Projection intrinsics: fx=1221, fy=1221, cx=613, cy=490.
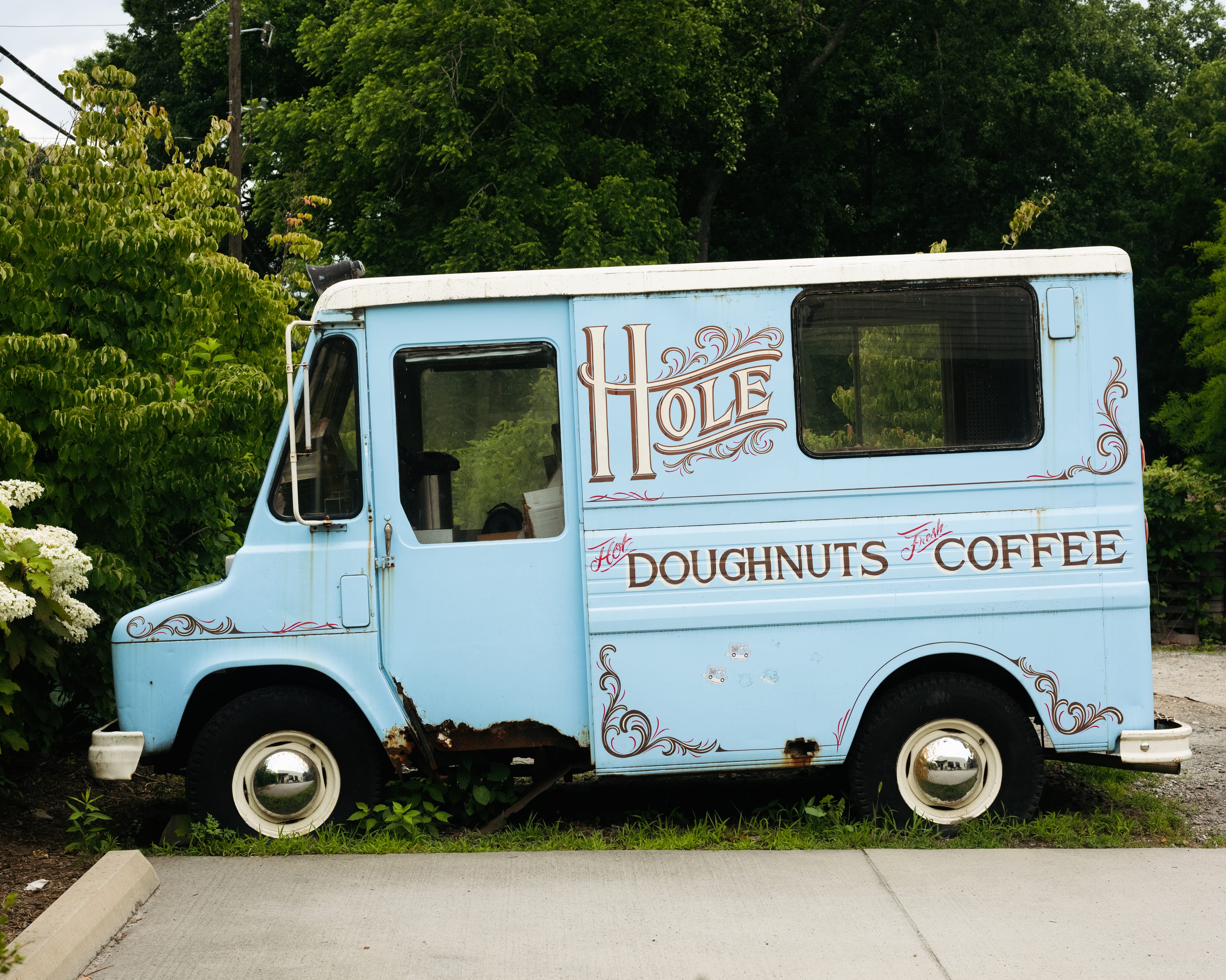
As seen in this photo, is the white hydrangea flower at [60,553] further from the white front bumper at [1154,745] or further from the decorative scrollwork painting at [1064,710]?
the white front bumper at [1154,745]

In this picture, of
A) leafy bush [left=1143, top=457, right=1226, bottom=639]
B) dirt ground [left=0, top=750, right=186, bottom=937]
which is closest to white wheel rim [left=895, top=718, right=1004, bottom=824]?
dirt ground [left=0, top=750, right=186, bottom=937]

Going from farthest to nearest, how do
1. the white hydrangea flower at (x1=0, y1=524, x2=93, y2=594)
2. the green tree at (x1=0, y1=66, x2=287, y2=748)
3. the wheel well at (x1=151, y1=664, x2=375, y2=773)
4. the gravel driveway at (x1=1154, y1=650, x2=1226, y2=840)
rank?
the gravel driveway at (x1=1154, y1=650, x2=1226, y2=840) → the green tree at (x1=0, y1=66, x2=287, y2=748) → the wheel well at (x1=151, y1=664, x2=375, y2=773) → the white hydrangea flower at (x1=0, y1=524, x2=93, y2=594)

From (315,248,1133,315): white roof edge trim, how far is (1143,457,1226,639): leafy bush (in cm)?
808

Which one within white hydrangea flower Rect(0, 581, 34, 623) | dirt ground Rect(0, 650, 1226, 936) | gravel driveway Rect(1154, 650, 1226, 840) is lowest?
gravel driveway Rect(1154, 650, 1226, 840)

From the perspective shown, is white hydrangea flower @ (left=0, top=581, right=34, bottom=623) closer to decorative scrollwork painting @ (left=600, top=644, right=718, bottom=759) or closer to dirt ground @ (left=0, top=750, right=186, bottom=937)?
dirt ground @ (left=0, top=750, right=186, bottom=937)

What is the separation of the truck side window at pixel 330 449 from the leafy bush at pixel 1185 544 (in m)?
9.82

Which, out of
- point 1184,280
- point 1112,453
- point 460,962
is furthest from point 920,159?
point 460,962

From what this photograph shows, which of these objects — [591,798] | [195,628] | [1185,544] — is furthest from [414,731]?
[1185,544]

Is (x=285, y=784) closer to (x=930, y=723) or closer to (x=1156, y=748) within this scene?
(x=930, y=723)

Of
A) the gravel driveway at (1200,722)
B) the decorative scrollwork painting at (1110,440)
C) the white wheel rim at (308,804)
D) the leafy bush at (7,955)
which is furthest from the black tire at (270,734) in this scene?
the gravel driveway at (1200,722)

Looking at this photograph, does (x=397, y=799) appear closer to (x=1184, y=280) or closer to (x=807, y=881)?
(x=807, y=881)

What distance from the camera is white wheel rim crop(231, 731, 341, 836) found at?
5609mm

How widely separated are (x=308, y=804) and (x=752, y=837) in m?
2.10

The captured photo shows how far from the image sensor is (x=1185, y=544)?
12.8 m
